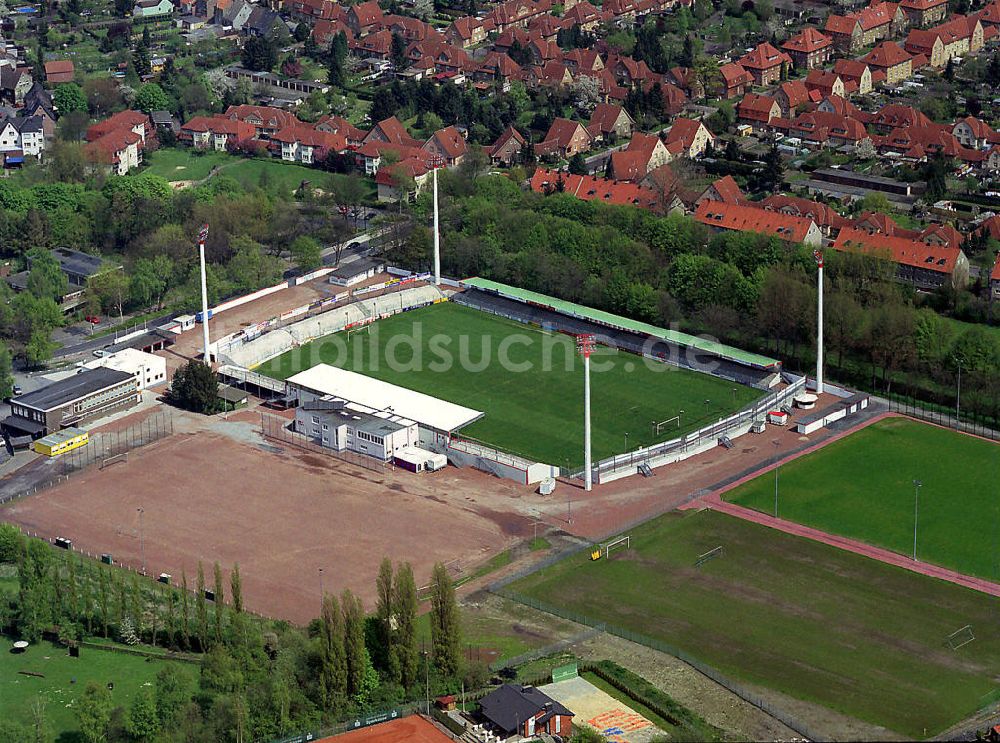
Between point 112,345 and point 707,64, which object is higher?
point 707,64

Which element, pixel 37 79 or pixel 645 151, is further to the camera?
pixel 37 79

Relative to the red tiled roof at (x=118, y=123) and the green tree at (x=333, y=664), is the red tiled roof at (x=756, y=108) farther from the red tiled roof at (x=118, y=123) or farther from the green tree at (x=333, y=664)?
the green tree at (x=333, y=664)

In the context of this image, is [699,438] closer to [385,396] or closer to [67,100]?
[385,396]

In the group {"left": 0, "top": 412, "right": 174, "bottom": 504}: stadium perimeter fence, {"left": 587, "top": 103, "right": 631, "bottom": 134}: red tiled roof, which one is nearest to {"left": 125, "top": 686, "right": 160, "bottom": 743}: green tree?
{"left": 0, "top": 412, "right": 174, "bottom": 504}: stadium perimeter fence

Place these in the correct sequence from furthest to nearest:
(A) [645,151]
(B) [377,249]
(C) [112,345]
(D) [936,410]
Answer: (A) [645,151]
(B) [377,249]
(C) [112,345]
(D) [936,410]

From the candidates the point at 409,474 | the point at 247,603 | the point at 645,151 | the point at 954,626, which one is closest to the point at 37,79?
the point at 645,151

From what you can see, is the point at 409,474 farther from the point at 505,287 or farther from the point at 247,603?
the point at 505,287

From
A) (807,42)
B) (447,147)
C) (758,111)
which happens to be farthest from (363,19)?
(758,111)
